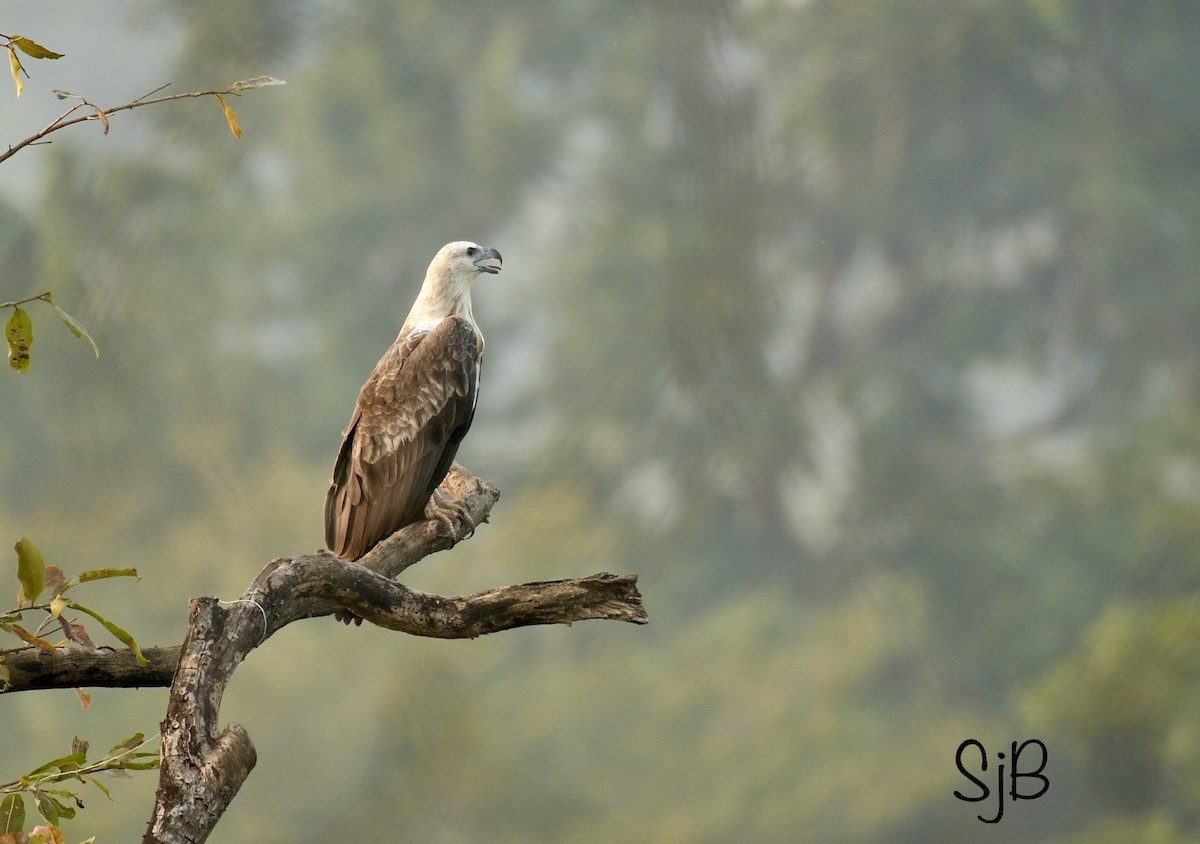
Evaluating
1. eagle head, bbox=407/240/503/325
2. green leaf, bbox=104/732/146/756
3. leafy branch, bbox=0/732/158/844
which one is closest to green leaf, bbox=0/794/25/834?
leafy branch, bbox=0/732/158/844

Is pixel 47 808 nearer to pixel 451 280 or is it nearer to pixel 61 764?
pixel 61 764

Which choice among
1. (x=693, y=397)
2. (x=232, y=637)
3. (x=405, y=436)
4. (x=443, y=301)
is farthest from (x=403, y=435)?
(x=693, y=397)

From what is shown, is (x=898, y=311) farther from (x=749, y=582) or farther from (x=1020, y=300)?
(x=749, y=582)

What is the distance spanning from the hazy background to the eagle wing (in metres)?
3.72

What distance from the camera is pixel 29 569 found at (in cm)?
137

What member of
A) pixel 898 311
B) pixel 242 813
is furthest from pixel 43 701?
pixel 898 311

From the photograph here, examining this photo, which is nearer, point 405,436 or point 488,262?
point 405,436

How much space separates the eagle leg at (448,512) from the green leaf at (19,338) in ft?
4.78

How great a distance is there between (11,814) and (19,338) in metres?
0.52

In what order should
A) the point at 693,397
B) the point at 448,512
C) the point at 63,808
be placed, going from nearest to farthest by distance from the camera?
the point at 63,808 → the point at 448,512 → the point at 693,397

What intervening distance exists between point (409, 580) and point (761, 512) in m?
1.88

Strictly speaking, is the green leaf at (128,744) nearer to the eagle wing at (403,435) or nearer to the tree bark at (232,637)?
the tree bark at (232,637)

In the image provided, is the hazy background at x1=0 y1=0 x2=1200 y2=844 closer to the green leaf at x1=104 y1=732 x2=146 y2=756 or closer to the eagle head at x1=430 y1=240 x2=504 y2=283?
the eagle head at x1=430 y1=240 x2=504 y2=283

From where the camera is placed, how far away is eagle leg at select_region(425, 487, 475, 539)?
2892 mm
